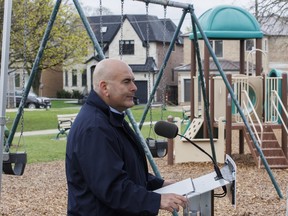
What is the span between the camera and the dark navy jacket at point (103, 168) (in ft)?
9.46

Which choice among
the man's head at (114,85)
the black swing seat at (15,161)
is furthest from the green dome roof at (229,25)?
the man's head at (114,85)

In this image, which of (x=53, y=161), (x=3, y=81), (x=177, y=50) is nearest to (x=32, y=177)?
(x=53, y=161)

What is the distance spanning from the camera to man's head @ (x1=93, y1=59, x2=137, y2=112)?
10.1ft

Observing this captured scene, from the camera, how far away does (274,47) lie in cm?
4794

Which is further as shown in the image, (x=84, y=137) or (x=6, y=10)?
(x=6, y=10)

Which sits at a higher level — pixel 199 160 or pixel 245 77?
pixel 245 77

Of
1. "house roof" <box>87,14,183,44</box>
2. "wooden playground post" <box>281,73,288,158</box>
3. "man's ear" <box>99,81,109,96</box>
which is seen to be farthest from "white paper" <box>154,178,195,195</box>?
"house roof" <box>87,14,183,44</box>

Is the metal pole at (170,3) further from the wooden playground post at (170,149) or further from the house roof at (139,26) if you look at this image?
the house roof at (139,26)

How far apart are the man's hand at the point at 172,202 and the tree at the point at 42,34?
15.5 meters

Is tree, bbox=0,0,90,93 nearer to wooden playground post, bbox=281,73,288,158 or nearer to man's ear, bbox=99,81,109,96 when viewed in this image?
wooden playground post, bbox=281,73,288,158

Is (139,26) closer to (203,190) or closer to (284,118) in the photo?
(284,118)

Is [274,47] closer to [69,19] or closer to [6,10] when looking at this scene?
[69,19]

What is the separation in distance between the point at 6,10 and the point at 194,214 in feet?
9.59

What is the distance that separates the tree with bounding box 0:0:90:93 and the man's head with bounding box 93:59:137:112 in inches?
603
